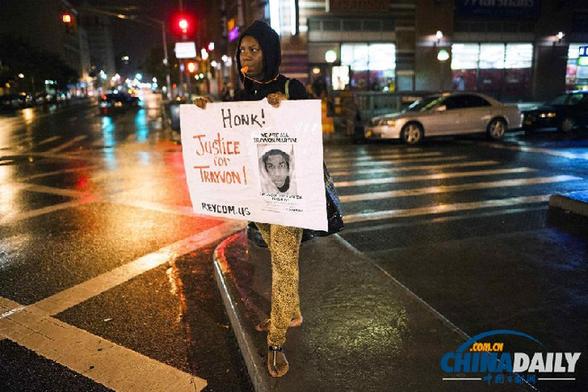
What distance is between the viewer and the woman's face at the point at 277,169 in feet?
10.0

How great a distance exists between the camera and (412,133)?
15.4m

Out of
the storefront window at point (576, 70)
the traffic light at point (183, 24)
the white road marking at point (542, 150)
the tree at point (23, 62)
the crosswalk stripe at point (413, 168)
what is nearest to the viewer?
the crosswalk stripe at point (413, 168)

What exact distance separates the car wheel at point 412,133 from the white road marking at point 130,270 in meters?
9.61

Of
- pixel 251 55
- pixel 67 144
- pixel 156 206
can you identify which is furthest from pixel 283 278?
pixel 67 144

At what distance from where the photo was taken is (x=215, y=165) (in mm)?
3406

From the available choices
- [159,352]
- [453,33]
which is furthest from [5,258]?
[453,33]

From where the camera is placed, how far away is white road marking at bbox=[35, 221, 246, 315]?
182 inches

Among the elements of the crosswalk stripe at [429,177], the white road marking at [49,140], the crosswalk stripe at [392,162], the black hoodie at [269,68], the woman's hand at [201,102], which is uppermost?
the black hoodie at [269,68]

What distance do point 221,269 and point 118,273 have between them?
127 cm

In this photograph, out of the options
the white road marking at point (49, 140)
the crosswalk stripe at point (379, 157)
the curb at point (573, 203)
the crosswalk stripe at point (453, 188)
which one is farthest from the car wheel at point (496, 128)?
the white road marking at point (49, 140)

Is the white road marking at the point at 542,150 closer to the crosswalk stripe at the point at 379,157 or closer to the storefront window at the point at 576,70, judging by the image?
the crosswalk stripe at the point at 379,157

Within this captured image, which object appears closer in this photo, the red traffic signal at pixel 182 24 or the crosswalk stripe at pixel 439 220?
the crosswalk stripe at pixel 439 220

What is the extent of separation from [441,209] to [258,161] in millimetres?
4927

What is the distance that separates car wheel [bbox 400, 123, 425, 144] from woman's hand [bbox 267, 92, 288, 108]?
13.0 metres
